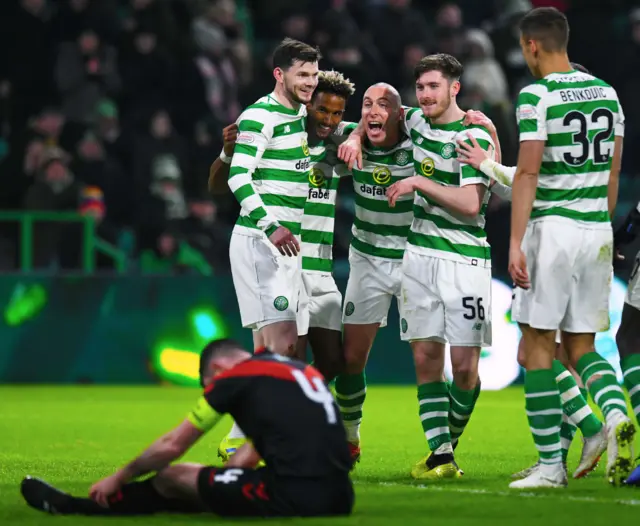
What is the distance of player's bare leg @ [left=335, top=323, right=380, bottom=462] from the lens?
8.41 meters

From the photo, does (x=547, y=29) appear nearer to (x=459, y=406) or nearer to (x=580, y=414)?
(x=580, y=414)

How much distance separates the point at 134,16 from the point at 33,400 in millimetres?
6235

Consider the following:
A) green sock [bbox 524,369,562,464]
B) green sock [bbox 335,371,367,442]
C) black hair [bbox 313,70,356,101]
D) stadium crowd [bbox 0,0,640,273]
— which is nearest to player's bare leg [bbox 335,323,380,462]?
green sock [bbox 335,371,367,442]

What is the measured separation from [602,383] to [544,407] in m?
0.37

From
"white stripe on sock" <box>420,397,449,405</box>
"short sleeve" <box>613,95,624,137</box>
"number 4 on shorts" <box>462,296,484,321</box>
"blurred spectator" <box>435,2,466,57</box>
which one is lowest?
"white stripe on sock" <box>420,397,449,405</box>

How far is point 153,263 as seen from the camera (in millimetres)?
15375

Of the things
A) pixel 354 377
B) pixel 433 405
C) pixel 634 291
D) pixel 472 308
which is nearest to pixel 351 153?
pixel 472 308

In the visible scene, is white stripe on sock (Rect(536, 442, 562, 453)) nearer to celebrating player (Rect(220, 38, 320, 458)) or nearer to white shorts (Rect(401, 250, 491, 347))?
white shorts (Rect(401, 250, 491, 347))

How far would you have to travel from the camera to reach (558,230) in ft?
22.3

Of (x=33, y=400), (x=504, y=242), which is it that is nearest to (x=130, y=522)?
(x=33, y=400)

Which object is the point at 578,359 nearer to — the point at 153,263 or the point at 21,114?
the point at 153,263

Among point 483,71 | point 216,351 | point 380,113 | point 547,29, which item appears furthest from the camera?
point 483,71

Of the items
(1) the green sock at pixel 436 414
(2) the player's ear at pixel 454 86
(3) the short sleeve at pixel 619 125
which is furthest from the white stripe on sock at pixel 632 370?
(2) the player's ear at pixel 454 86

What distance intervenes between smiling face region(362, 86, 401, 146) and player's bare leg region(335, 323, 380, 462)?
1.20 m
